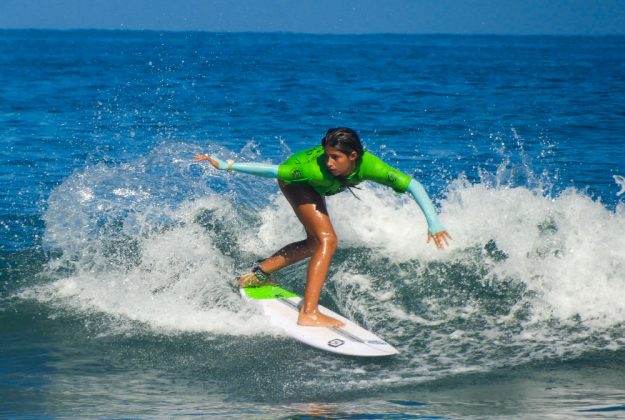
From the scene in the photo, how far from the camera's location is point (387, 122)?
20359mm

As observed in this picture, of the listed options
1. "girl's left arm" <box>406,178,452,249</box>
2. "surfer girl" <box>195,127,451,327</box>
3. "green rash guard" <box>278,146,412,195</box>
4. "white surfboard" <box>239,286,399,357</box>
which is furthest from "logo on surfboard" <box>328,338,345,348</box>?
"green rash guard" <box>278,146,412,195</box>

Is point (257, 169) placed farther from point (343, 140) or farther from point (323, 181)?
point (343, 140)

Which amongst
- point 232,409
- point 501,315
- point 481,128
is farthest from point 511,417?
point 481,128

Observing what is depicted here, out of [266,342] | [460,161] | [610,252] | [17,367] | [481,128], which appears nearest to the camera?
[17,367]

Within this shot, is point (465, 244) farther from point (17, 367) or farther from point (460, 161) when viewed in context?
point (460, 161)

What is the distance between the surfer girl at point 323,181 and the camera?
6.88 metres

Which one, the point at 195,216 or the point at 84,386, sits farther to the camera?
the point at 195,216

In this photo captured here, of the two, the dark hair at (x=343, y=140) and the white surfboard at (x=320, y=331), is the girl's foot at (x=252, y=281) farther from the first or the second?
the dark hair at (x=343, y=140)

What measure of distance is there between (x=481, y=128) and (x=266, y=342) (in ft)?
43.4

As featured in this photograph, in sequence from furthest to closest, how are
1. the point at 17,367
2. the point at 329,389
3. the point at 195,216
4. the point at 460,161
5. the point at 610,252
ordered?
1. the point at 460,161
2. the point at 195,216
3. the point at 610,252
4. the point at 17,367
5. the point at 329,389

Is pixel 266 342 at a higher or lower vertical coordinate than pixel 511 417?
higher

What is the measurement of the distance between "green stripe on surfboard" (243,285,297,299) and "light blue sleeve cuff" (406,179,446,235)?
65.3 inches

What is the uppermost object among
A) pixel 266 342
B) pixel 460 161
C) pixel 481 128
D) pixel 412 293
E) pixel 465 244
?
pixel 481 128

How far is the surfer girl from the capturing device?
6.88 meters
